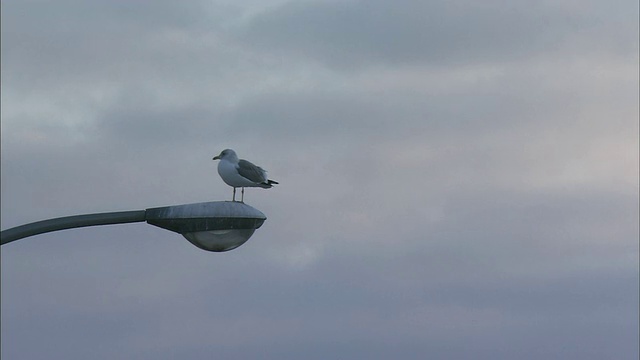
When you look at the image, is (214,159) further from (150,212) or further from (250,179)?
(150,212)

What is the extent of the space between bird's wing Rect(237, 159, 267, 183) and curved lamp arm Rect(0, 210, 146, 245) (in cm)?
649

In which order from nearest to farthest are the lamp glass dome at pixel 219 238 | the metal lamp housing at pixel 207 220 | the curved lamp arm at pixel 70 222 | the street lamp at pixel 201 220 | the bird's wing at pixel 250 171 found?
the curved lamp arm at pixel 70 222 → the street lamp at pixel 201 220 → the metal lamp housing at pixel 207 220 → the lamp glass dome at pixel 219 238 → the bird's wing at pixel 250 171

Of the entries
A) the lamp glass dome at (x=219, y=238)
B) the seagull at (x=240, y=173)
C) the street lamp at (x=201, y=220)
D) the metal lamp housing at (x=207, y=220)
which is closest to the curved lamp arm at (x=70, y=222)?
the street lamp at (x=201, y=220)

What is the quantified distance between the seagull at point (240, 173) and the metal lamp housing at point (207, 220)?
605 cm

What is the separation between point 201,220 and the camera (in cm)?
1381

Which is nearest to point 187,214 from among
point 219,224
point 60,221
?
point 219,224

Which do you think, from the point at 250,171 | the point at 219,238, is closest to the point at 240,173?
the point at 250,171

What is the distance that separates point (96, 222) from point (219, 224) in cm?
151

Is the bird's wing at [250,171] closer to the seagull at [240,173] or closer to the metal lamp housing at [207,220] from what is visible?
the seagull at [240,173]

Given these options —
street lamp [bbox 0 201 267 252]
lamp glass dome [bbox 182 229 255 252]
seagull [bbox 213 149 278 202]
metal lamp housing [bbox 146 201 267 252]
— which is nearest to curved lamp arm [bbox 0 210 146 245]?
street lamp [bbox 0 201 267 252]

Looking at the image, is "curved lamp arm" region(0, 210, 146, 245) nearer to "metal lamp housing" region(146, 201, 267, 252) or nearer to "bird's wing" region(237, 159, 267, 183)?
"metal lamp housing" region(146, 201, 267, 252)

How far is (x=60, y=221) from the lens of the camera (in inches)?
529

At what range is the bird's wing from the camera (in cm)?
2014

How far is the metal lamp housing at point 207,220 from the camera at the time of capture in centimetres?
1380
